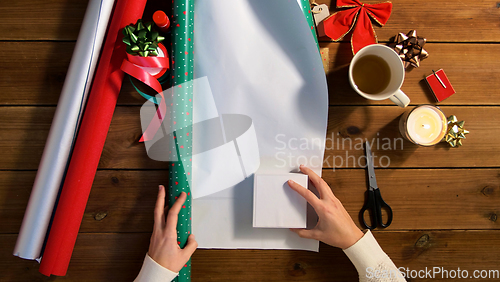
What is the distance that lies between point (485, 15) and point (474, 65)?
0.40 feet

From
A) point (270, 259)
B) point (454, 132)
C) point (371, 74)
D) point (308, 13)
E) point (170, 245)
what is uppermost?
point (308, 13)

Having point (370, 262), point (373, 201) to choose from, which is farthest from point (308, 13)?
point (370, 262)

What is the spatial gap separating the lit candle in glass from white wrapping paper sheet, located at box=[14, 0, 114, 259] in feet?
2.21

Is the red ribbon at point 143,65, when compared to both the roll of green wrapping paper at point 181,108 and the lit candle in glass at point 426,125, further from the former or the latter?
the lit candle in glass at point 426,125

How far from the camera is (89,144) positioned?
51 cm

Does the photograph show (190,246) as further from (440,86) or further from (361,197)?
(440,86)

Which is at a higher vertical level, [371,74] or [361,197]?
[371,74]

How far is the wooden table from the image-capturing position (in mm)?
572

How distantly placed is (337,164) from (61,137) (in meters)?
0.58

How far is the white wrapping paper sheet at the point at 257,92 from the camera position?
0.56 metres

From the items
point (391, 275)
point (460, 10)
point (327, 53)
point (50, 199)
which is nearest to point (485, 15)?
point (460, 10)

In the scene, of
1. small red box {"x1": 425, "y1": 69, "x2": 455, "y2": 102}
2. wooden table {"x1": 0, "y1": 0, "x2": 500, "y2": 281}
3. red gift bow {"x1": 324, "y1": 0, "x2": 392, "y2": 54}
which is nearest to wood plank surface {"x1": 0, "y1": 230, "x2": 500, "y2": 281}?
wooden table {"x1": 0, "y1": 0, "x2": 500, "y2": 281}

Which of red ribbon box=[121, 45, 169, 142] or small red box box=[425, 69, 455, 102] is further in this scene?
small red box box=[425, 69, 455, 102]

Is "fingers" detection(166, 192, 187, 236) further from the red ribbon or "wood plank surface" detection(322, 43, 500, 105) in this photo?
"wood plank surface" detection(322, 43, 500, 105)
